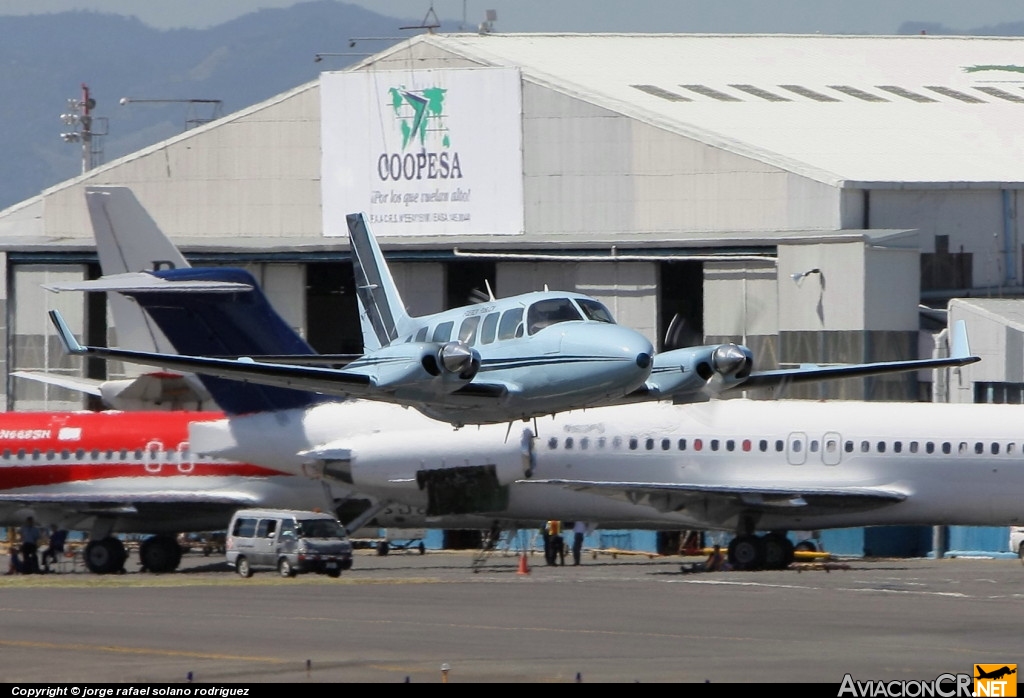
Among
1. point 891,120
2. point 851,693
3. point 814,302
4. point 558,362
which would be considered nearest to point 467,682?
point 851,693

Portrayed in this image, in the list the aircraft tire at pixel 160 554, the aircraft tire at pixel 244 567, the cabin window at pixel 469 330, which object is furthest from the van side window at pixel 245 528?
the cabin window at pixel 469 330

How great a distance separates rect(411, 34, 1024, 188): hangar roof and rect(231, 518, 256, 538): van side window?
19335 mm

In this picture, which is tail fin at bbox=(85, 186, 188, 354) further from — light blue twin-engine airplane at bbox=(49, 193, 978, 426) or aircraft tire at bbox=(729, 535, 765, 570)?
aircraft tire at bbox=(729, 535, 765, 570)

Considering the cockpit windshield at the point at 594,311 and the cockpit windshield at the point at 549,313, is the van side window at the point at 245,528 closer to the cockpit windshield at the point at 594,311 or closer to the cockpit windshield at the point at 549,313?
the cockpit windshield at the point at 549,313

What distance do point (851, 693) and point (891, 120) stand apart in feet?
137

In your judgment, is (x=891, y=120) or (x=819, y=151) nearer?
(x=819, y=151)

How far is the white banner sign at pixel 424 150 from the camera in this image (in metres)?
53.0

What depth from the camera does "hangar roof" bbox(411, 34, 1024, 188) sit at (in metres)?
51.1

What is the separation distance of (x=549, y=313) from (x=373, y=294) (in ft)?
27.5

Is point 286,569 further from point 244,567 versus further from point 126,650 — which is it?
point 126,650

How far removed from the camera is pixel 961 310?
46.2m

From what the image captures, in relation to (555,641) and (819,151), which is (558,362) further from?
(819,151)

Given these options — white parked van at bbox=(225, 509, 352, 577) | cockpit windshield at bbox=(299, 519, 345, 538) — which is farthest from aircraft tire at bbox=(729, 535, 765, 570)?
cockpit windshield at bbox=(299, 519, 345, 538)

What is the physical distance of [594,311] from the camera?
30.1m
